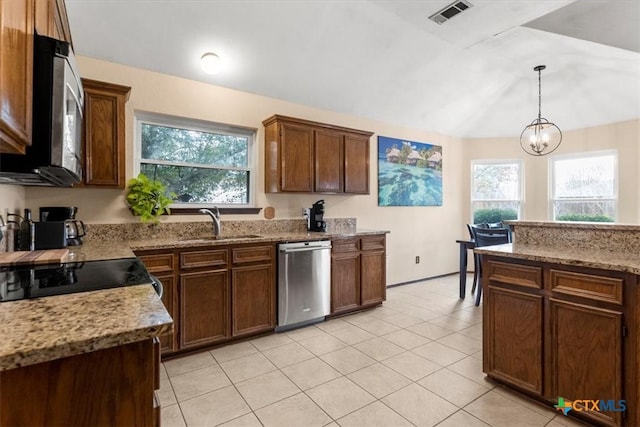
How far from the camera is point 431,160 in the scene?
5254mm

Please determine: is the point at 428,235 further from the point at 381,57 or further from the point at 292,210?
the point at 381,57

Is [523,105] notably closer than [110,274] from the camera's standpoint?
No

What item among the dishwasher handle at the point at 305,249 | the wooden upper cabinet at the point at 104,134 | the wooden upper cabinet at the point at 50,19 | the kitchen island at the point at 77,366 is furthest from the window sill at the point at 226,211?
the kitchen island at the point at 77,366

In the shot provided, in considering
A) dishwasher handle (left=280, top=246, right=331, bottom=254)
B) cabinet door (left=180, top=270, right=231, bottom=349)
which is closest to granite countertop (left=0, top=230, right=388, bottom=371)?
cabinet door (left=180, top=270, right=231, bottom=349)

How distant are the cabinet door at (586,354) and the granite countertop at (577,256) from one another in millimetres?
242

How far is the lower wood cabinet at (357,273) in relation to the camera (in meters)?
3.49

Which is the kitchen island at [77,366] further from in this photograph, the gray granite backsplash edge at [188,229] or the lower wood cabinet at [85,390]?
the gray granite backsplash edge at [188,229]

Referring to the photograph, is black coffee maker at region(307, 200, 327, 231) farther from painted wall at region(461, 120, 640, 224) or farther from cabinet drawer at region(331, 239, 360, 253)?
painted wall at region(461, 120, 640, 224)

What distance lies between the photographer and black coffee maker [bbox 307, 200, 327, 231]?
3.75 m

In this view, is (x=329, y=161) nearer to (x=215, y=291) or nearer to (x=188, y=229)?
(x=188, y=229)

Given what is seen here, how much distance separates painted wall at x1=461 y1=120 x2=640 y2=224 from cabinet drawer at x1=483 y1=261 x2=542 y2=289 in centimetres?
388

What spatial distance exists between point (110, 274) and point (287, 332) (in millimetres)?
2026

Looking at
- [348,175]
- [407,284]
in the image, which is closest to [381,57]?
[348,175]

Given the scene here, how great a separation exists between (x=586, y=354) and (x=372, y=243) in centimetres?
223
